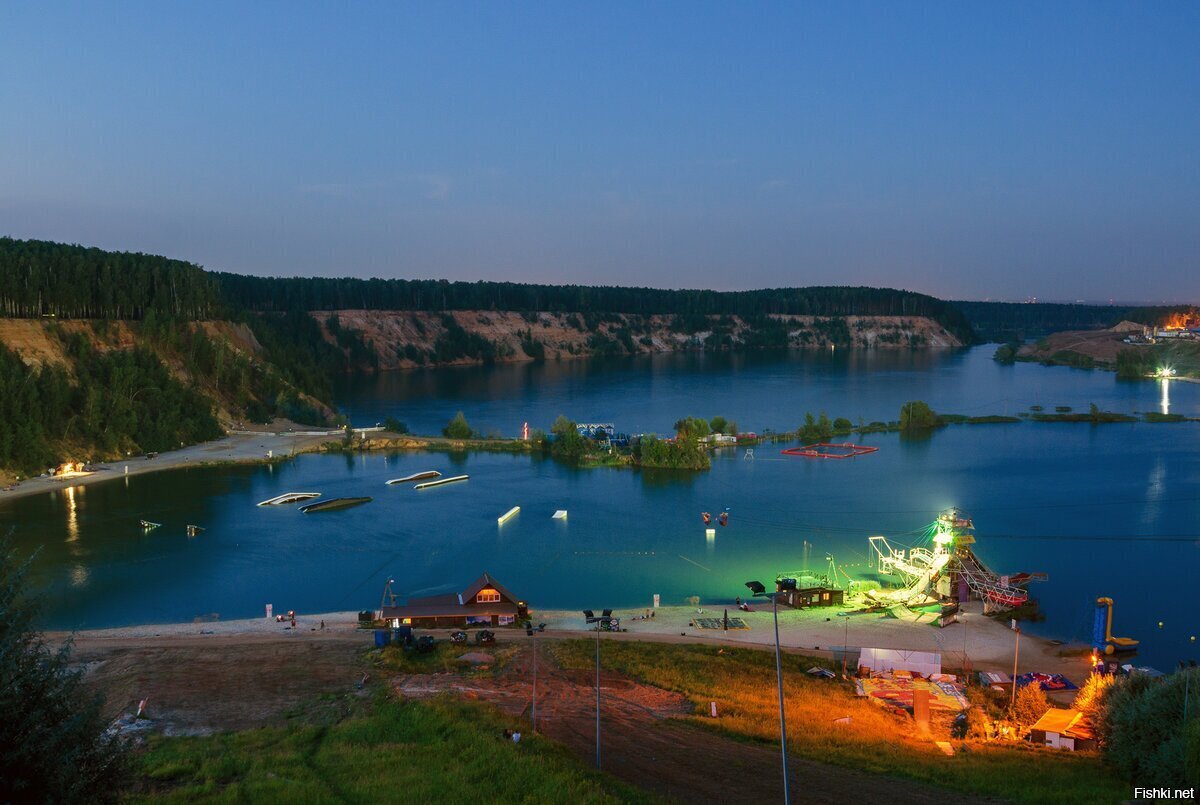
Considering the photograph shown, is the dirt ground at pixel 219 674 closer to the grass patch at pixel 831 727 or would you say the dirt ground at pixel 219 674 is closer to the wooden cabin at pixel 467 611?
the wooden cabin at pixel 467 611

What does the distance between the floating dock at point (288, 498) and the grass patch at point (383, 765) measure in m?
20.0

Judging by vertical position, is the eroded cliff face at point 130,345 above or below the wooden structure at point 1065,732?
above

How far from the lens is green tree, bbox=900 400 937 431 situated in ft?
158

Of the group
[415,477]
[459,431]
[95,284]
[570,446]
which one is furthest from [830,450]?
[95,284]

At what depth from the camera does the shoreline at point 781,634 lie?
656 inches

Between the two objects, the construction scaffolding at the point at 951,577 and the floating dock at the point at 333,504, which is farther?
the floating dock at the point at 333,504

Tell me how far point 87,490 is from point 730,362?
73113 mm

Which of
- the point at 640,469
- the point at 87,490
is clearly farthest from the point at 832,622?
the point at 87,490

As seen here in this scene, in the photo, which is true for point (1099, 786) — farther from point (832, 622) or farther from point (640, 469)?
point (640, 469)

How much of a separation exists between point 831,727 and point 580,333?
98.2 meters

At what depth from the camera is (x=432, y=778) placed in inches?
357

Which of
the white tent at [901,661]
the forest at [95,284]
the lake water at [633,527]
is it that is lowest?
the lake water at [633,527]

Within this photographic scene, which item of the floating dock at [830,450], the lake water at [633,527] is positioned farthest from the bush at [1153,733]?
the floating dock at [830,450]

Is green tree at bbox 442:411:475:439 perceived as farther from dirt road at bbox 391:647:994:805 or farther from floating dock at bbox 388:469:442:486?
dirt road at bbox 391:647:994:805
